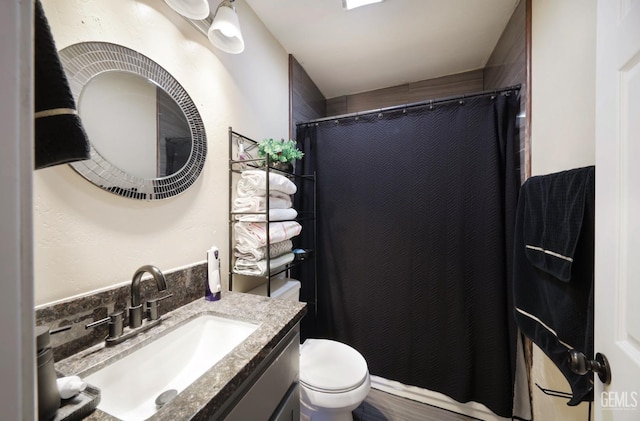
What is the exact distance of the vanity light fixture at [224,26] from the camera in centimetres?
94

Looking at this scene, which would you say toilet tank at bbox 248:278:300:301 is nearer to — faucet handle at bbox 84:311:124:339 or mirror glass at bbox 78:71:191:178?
faucet handle at bbox 84:311:124:339

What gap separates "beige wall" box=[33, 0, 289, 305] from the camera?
61 cm

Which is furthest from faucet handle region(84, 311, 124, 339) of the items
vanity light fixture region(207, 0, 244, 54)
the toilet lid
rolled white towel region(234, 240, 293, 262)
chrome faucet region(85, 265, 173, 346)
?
vanity light fixture region(207, 0, 244, 54)

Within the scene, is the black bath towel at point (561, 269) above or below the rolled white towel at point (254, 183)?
below

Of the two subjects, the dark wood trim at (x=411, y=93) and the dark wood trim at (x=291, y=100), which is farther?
the dark wood trim at (x=411, y=93)

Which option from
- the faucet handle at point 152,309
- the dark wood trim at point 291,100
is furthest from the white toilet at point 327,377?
the dark wood trim at point 291,100

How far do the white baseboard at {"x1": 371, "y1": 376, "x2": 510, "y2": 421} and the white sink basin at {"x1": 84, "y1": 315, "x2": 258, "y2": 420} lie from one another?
1.32m

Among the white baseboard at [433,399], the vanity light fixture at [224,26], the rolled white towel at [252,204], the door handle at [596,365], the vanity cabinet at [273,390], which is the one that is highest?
the vanity light fixture at [224,26]

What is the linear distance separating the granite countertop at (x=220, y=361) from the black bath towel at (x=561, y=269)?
94 cm

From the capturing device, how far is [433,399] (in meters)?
1.48

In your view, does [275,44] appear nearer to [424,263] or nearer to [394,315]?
[424,263]

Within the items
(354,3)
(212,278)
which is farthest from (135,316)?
(354,3)

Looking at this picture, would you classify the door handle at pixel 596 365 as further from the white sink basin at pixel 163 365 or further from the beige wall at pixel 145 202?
the beige wall at pixel 145 202

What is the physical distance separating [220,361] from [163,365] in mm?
297
